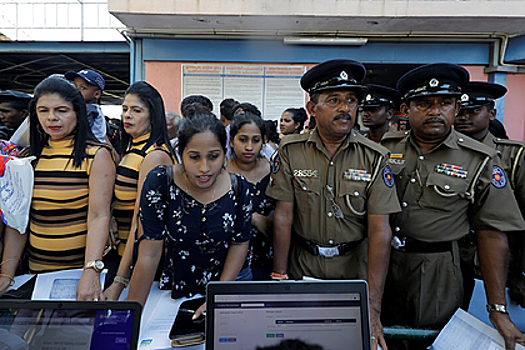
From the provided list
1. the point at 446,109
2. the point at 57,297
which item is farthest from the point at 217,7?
the point at 57,297

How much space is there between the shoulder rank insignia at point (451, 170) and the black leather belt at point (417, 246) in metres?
0.42

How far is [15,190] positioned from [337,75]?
6.12 feet

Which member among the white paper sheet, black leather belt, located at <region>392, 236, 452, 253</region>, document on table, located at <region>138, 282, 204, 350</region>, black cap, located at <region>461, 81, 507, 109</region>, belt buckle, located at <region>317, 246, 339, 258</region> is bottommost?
document on table, located at <region>138, 282, 204, 350</region>

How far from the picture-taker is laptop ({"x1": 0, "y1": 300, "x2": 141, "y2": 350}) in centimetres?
87

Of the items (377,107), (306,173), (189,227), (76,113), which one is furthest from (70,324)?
(377,107)

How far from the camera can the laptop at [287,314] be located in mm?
934

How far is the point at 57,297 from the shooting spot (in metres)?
1.50

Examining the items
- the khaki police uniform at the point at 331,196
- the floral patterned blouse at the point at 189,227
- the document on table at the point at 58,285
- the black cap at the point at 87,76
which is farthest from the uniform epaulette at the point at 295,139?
the black cap at the point at 87,76

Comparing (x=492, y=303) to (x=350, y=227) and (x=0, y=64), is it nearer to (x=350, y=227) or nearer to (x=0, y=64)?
(x=350, y=227)

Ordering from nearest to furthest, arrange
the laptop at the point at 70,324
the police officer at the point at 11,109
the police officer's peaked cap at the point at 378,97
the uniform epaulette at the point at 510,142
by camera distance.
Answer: the laptop at the point at 70,324
the uniform epaulette at the point at 510,142
the police officer at the point at 11,109
the police officer's peaked cap at the point at 378,97

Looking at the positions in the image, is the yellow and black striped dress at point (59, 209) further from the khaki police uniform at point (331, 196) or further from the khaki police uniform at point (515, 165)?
the khaki police uniform at point (515, 165)

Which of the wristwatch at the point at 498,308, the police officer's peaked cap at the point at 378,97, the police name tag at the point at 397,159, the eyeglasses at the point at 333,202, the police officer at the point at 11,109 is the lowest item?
the wristwatch at the point at 498,308

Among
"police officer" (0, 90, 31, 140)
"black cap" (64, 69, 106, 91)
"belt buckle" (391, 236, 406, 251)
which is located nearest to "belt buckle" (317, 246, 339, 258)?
"belt buckle" (391, 236, 406, 251)

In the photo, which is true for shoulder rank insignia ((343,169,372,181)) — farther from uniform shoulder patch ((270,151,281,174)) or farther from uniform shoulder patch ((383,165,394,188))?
uniform shoulder patch ((270,151,281,174))
